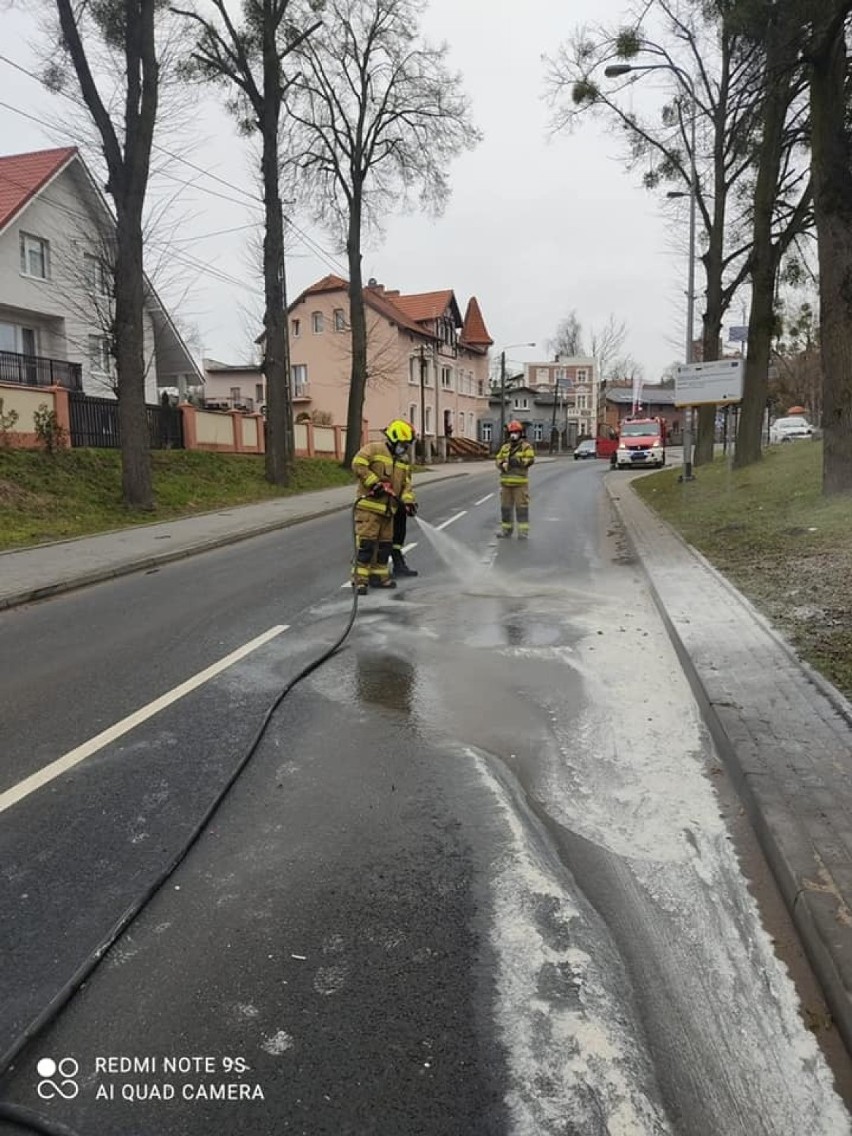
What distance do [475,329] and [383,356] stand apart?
1960 cm

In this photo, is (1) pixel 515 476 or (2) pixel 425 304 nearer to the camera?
(1) pixel 515 476

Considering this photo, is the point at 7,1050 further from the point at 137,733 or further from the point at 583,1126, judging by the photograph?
the point at 137,733

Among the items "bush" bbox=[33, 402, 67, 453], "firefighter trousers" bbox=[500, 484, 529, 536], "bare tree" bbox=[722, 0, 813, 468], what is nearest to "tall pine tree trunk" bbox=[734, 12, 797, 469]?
"bare tree" bbox=[722, 0, 813, 468]

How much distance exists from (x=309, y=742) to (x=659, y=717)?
217 cm

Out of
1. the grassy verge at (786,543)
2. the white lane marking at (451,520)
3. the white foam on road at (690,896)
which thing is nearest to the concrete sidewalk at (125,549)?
the white lane marking at (451,520)

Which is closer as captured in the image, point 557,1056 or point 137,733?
point 557,1056

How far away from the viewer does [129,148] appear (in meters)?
16.4

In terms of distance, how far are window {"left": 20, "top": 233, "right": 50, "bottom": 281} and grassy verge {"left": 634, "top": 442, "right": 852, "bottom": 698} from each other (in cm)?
2217

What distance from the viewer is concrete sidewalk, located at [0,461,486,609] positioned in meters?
10.0

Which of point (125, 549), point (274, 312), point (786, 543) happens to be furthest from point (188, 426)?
point (786, 543)

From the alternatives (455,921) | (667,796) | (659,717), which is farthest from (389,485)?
(455,921)

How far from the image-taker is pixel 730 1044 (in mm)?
2350

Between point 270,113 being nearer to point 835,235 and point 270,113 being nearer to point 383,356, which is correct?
point 835,235

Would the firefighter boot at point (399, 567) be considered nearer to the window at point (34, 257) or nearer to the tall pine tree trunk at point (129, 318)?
the tall pine tree trunk at point (129, 318)
